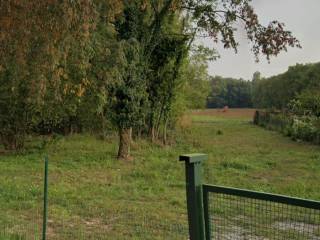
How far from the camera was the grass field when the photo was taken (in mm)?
6621

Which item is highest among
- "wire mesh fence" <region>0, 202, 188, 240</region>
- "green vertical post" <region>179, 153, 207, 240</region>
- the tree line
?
the tree line

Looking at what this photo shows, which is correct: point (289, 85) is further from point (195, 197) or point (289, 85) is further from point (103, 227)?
point (195, 197)

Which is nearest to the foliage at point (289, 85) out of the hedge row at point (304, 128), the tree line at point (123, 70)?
the hedge row at point (304, 128)

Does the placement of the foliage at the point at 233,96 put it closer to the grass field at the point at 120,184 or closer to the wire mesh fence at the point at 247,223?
the grass field at the point at 120,184

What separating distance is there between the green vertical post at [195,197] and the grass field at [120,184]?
8.47 feet

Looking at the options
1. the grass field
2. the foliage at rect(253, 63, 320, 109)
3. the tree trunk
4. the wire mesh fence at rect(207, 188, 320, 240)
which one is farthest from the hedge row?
the wire mesh fence at rect(207, 188, 320, 240)

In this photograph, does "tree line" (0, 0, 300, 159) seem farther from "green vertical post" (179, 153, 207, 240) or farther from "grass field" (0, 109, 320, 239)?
"green vertical post" (179, 153, 207, 240)

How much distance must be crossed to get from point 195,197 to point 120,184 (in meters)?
6.96

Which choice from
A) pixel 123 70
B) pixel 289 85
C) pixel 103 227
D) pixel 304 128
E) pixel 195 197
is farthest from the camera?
pixel 289 85

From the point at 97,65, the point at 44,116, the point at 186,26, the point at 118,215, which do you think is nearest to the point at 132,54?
the point at 97,65

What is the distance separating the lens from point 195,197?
10.8ft

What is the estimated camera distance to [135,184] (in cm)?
1005

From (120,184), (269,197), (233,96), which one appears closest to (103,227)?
(120,184)

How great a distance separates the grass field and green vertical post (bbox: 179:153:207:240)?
2.58 metres
